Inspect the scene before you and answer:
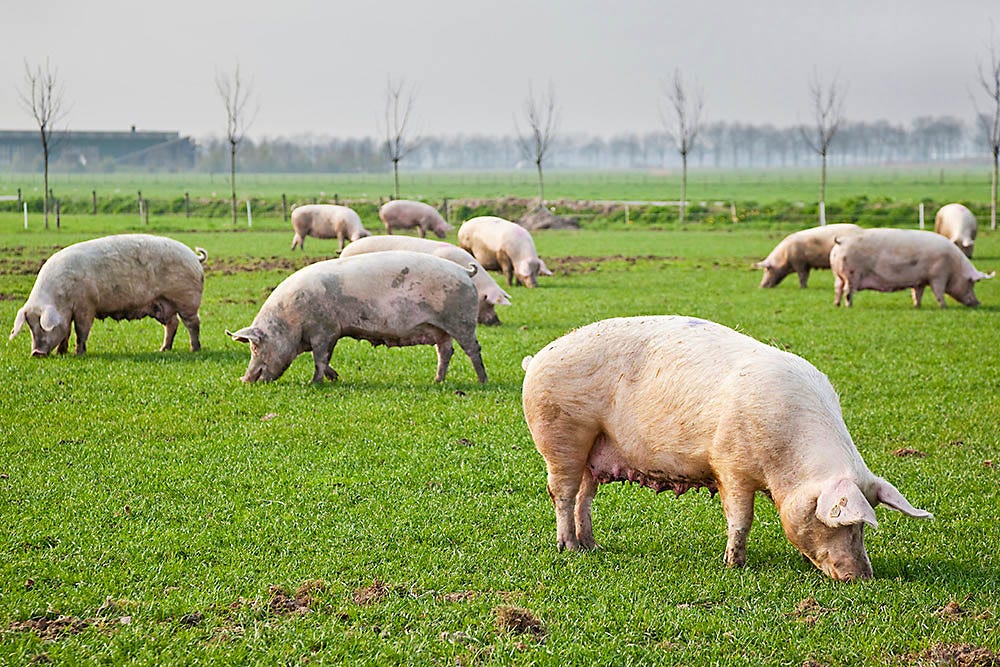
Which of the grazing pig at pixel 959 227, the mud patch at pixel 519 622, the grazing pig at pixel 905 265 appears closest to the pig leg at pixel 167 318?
the mud patch at pixel 519 622

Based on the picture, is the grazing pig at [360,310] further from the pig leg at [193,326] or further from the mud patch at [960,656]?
the mud patch at [960,656]

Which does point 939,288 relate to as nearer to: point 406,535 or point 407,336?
point 407,336

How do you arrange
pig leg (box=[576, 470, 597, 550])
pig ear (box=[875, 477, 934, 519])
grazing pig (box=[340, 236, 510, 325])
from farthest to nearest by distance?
grazing pig (box=[340, 236, 510, 325])
pig leg (box=[576, 470, 597, 550])
pig ear (box=[875, 477, 934, 519])

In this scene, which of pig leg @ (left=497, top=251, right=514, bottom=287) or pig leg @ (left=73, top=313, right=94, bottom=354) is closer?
pig leg @ (left=73, top=313, right=94, bottom=354)

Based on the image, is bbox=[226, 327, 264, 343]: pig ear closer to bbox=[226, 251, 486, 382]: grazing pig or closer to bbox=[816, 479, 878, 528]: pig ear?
bbox=[226, 251, 486, 382]: grazing pig

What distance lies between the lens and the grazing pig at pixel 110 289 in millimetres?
15328

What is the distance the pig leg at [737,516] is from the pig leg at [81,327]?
442 inches

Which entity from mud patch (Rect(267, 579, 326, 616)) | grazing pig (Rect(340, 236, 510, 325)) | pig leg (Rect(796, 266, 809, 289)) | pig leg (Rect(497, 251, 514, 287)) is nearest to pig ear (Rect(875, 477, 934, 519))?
mud patch (Rect(267, 579, 326, 616))

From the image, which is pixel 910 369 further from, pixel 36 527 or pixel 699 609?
pixel 36 527

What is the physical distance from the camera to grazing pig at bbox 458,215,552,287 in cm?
2606

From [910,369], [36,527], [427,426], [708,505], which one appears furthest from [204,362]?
[910,369]

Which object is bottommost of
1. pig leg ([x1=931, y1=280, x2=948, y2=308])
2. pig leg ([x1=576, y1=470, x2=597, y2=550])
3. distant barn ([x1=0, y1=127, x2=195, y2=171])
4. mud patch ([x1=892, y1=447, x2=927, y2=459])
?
mud patch ([x1=892, y1=447, x2=927, y2=459])

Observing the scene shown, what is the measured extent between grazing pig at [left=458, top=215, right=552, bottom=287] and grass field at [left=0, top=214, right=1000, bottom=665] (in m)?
10.2

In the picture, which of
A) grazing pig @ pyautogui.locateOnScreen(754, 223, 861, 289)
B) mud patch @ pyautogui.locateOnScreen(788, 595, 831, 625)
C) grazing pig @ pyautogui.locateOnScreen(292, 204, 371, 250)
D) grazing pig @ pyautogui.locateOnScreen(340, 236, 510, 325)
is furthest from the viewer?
grazing pig @ pyautogui.locateOnScreen(292, 204, 371, 250)
